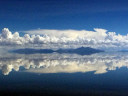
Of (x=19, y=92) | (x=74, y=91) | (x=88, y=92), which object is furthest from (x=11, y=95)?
(x=88, y=92)

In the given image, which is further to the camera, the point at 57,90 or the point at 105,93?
the point at 57,90

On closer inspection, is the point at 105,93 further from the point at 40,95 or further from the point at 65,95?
the point at 40,95

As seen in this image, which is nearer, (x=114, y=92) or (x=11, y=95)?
(x=11, y=95)

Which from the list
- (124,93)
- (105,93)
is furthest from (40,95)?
(124,93)

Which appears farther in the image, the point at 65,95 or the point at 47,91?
the point at 47,91

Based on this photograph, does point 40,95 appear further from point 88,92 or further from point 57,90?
point 88,92

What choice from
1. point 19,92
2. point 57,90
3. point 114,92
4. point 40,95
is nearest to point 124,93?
point 114,92

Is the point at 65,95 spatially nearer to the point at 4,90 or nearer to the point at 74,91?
the point at 74,91
